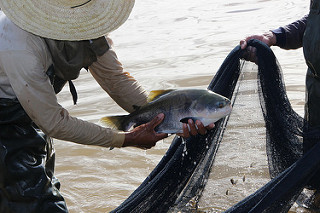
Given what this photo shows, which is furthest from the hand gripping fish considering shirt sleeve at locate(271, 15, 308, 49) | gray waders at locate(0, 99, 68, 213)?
shirt sleeve at locate(271, 15, 308, 49)

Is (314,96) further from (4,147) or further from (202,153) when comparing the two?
(4,147)

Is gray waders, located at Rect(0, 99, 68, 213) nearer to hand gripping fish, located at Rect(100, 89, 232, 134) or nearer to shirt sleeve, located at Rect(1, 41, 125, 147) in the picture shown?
shirt sleeve, located at Rect(1, 41, 125, 147)

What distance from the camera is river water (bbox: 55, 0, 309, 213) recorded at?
450 centimetres

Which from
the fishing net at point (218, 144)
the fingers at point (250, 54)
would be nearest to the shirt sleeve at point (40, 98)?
the fishing net at point (218, 144)

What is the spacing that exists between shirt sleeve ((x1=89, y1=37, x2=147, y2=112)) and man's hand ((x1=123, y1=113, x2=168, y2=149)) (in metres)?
0.50

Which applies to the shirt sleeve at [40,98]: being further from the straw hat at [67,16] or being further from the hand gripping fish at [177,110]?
the hand gripping fish at [177,110]

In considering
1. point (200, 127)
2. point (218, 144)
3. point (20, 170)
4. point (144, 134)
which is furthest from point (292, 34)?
point (20, 170)

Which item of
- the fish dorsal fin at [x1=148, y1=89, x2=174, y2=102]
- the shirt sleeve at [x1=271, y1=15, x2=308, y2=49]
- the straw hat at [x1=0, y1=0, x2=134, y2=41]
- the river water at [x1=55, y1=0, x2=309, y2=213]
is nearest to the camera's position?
the straw hat at [x1=0, y1=0, x2=134, y2=41]

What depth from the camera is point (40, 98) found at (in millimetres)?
3430

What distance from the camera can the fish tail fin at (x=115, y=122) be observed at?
3.95 meters

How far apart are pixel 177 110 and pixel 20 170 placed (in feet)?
3.77

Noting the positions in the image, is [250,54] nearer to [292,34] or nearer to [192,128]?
[292,34]

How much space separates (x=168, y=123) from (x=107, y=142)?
1.48 feet

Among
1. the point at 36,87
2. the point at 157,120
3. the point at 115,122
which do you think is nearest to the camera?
the point at 36,87
